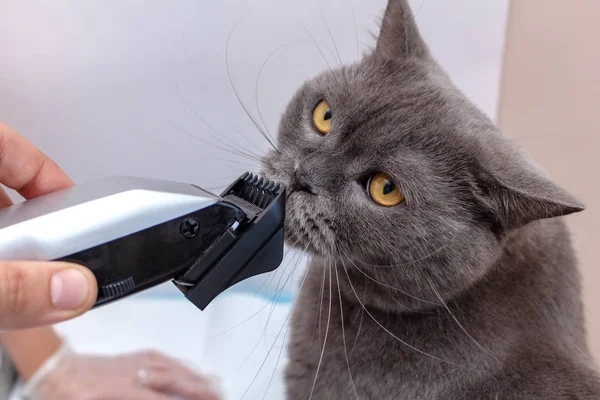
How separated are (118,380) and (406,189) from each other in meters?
0.68

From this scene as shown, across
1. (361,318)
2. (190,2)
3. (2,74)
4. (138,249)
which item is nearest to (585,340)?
(361,318)

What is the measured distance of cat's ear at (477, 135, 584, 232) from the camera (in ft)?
1.96

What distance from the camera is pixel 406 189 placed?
2.22ft

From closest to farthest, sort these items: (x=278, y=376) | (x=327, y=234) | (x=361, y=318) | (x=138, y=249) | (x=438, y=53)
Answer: (x=138, y=249), (x=327, y=234), (x=361, y=318), (x=278, y=376), (x=438, y=53)

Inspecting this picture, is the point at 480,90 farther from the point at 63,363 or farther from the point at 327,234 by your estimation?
the point at 63,363

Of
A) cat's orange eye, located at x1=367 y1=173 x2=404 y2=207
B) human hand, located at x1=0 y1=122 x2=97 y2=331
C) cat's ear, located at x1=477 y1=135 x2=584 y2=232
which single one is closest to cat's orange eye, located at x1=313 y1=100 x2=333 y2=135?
cat's orange eye, located at x1=367 y1=173 x2=404 y2=207

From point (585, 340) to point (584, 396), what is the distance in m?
0.18

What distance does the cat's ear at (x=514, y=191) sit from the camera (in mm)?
597

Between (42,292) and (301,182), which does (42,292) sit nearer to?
(42,292)

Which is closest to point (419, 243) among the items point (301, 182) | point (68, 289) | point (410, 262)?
point (410, 262)

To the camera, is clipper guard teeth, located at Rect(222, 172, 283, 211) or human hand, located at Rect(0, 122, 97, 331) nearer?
human hand, located at Rect(0, 122, 97, 331)

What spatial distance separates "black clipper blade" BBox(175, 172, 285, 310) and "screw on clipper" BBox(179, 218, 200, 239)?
0.08ft

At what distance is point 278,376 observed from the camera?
40.2 inches

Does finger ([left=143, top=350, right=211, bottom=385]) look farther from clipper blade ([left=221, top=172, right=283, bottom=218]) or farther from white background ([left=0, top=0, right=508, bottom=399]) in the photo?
clipper blade ([left=221, top=172, right=283, bottom=218])
